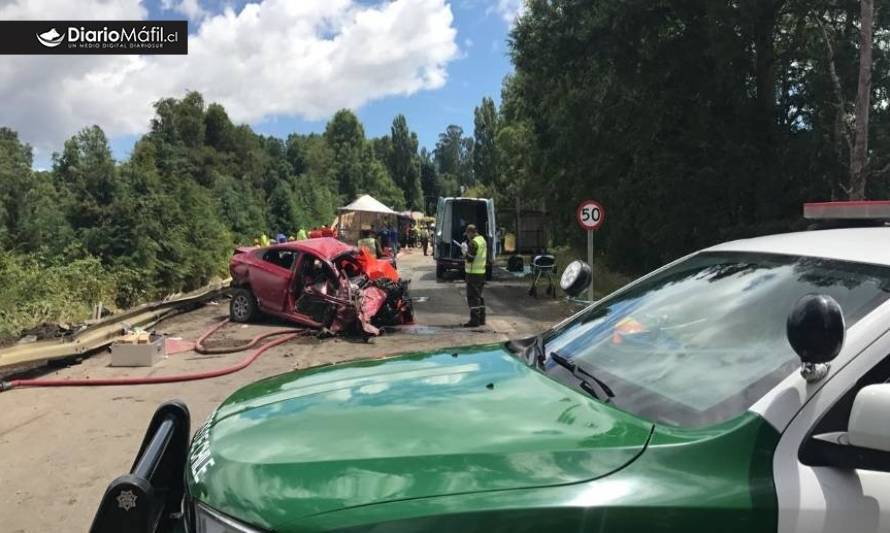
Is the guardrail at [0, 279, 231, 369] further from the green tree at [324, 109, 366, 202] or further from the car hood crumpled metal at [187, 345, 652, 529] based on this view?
the green tree at [324, 109, 366, 202]

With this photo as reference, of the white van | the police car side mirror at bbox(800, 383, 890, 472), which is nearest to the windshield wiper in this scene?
the police car side mirror at bbox(800, 383, 890, 472)

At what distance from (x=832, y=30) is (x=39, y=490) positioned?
62.0 ft

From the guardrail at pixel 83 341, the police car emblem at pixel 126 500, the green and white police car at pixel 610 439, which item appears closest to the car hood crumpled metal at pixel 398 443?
the green and white police car at pixel 610 439

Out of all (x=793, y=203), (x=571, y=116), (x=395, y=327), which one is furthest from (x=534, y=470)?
(x=571, y=116)

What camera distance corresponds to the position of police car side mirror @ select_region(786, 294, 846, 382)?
5.14ft

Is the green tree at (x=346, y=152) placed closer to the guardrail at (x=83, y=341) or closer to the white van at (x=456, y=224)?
the white van at (x=456, y=224)

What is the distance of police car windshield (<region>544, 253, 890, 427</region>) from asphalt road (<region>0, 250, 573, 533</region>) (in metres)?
3.55

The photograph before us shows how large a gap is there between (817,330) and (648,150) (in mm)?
18680

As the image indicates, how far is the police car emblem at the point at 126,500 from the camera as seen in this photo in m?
1.86

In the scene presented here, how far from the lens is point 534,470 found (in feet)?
5.27

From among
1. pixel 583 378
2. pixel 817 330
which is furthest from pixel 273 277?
pixel 817 330

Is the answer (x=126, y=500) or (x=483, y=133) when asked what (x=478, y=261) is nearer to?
(x=126, y=500)

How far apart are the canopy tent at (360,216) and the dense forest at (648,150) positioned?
48.7 feet

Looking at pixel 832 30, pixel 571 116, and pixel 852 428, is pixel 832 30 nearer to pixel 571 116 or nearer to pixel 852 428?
pixel 571 116
